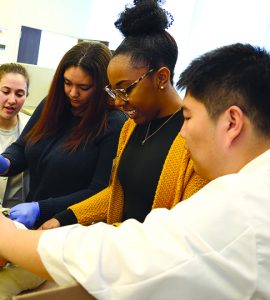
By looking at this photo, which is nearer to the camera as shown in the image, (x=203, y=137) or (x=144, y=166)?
(x=203, y=137)

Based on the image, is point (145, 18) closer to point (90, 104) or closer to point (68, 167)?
point (90, 104)

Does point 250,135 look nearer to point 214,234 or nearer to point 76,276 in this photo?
point 214,234

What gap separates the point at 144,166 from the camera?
3.66 feet

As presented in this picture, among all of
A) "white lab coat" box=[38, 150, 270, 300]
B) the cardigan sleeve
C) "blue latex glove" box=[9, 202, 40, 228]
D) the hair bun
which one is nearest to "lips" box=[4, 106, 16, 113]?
"blue latex glove" box=[9, 202, 40, 228]

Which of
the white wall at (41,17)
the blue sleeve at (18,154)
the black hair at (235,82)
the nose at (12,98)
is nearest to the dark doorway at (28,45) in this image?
the white wall at (41,17)

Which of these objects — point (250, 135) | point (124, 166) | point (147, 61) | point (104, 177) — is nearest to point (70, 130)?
point (104, 177)

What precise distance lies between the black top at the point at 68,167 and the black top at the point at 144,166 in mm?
186

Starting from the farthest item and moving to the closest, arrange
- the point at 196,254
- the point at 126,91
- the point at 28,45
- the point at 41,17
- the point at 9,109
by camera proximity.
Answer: the point at 41,17 < the point at 28,45 < the point at 9,109 < the point at 126,91 < the point at 196,254

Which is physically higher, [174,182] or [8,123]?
[174,182]

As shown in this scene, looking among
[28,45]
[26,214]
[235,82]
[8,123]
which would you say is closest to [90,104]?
[26,214]

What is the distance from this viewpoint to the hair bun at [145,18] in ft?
3.75

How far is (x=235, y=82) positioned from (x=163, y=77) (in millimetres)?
452

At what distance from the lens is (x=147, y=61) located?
111 cm

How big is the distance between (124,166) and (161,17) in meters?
0.49
